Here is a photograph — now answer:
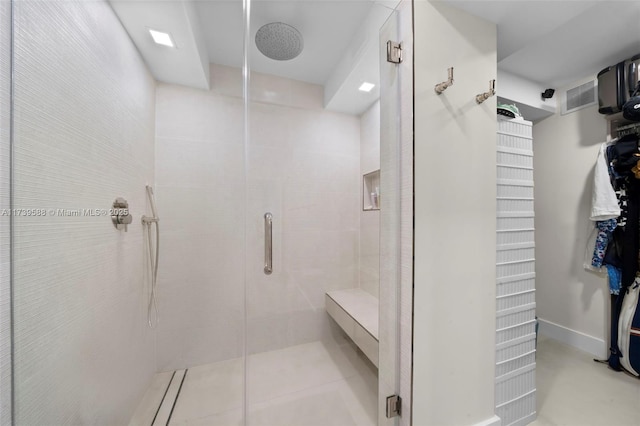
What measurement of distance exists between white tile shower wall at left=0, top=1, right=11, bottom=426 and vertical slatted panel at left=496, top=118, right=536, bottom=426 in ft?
6.41

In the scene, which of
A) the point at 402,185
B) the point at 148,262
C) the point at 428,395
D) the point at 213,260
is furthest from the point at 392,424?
the point at 148,262

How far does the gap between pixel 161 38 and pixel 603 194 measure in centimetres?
327

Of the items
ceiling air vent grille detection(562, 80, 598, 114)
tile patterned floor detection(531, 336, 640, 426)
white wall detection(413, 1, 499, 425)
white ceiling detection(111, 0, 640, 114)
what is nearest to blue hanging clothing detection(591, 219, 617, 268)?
tile patterned floor detection(531, 336, 640, 426)

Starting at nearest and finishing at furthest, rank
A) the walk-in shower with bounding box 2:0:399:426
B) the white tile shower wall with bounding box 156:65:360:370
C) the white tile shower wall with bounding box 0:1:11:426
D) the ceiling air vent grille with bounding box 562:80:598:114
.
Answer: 1. the white tile shower wall with bounding box 0:1:11:426
2. the walk-in shower with bounding box 2:0:399:426
3. the white tile shower wall with bounding box 156:65:360:370
4. the ceiling air vent grille with bounding box 562:80:598:114

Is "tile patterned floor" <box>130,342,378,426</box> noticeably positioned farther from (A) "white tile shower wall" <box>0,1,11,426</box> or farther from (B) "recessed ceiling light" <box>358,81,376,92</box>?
(B) "recessed ceiling light" <box>358,81,376,92</box>

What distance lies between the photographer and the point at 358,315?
4.79 ft

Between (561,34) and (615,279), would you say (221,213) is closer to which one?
(561,34)

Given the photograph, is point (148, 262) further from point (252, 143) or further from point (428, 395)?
point (428, 395)

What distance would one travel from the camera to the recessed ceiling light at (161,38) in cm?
116

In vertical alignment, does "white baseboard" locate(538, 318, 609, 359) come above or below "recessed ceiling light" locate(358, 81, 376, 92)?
below

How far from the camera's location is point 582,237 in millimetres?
1973

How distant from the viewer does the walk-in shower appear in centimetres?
86

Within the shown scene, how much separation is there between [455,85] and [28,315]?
1.89 m

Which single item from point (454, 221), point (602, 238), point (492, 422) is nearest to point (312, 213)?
point (454, 221)
